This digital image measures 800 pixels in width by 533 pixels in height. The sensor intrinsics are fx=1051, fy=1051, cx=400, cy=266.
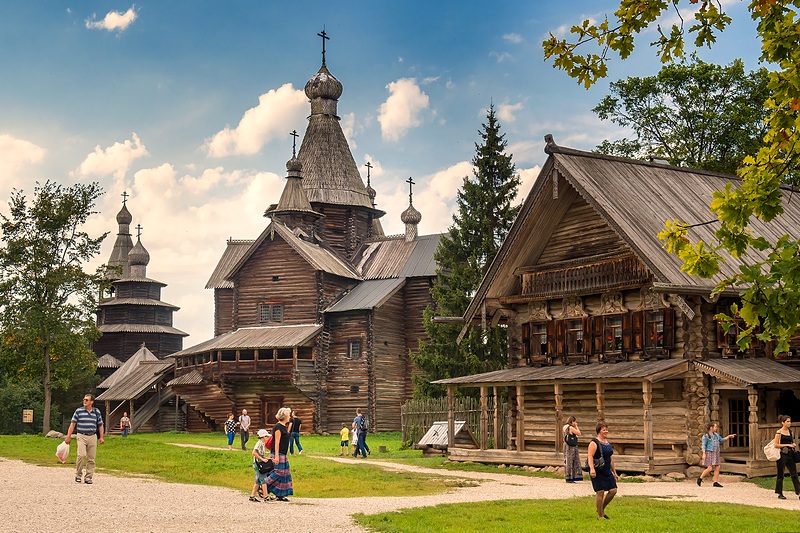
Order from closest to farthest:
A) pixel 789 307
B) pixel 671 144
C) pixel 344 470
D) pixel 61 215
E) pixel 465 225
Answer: pixel 789 307 → pixel 344 470 → pixel 465 225 → pixel 61 215 → pixel 671 144

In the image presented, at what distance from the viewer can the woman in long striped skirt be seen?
65.0ft

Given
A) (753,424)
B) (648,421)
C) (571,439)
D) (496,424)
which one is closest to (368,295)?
(496,424)

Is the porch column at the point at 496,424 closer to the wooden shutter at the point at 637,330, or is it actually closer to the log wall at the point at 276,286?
the wooden shutter at the point at 637,330

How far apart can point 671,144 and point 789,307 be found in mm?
45850

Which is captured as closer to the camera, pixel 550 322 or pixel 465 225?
pixel 550 322

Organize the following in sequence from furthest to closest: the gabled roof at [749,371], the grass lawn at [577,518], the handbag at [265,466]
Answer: the gabled roof at [749,371], the handbag at [265,466], the grass lawn at [577,518]

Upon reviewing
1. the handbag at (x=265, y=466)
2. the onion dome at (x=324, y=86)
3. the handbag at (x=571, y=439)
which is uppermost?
the onion dome at (x=324, y=86)

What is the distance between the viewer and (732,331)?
3200 centimetres

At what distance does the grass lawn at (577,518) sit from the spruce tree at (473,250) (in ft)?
81.1

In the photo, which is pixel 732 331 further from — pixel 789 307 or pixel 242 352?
pixel 242 352

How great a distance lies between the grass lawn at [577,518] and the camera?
1692 centimetres

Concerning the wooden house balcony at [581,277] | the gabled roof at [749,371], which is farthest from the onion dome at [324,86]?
the gabled roof at [749,371]

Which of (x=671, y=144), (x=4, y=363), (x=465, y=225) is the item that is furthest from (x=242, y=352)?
(x=671, y=144)

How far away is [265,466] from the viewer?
20.1 metres
